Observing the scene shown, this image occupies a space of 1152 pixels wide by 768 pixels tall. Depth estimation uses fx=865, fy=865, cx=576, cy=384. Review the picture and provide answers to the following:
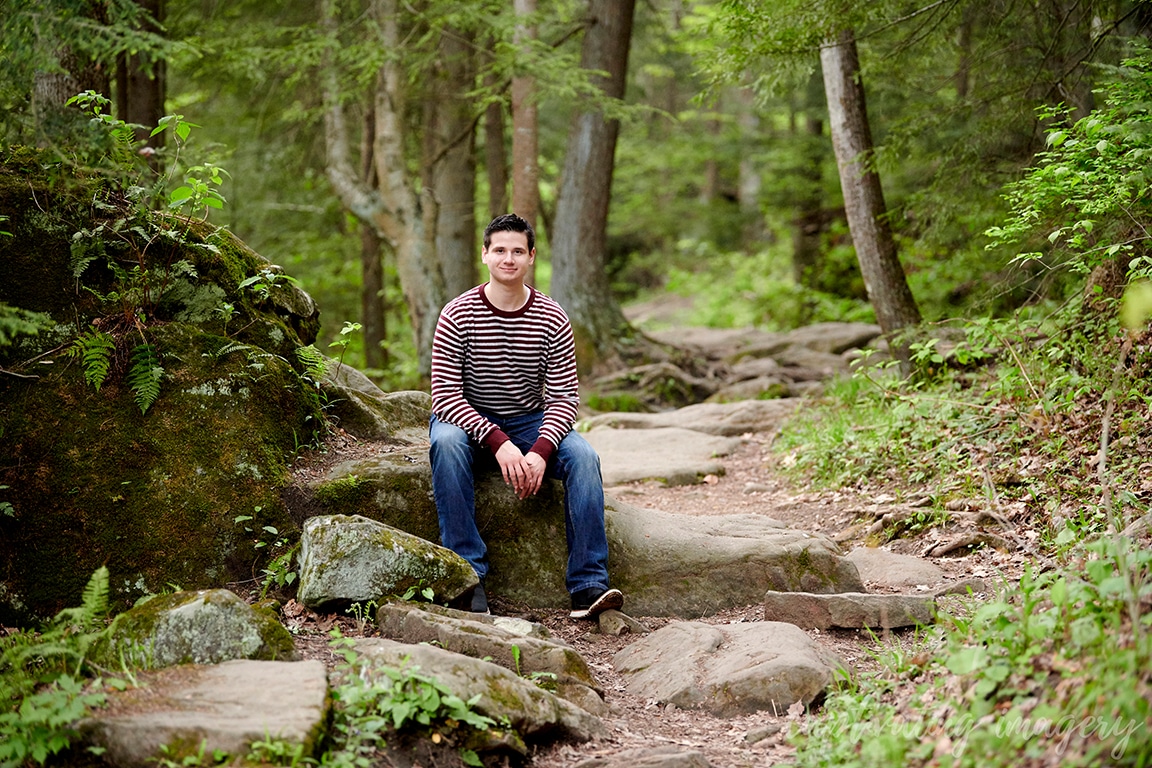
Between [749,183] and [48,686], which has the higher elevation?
[749,183]

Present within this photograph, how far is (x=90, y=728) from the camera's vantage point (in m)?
2.68

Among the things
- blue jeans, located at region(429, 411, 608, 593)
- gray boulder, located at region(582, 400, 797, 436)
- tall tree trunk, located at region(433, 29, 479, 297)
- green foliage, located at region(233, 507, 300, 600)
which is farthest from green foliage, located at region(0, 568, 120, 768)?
tall tree trunk, located at region(433, 29, 479, 297)

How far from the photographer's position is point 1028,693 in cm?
279

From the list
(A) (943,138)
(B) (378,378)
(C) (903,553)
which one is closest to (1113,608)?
(C) (903,553)

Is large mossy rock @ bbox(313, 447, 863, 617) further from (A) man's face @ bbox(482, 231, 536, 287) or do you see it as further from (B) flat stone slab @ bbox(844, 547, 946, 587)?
(A) man's face @ bbox(482, 231, 536, 287)

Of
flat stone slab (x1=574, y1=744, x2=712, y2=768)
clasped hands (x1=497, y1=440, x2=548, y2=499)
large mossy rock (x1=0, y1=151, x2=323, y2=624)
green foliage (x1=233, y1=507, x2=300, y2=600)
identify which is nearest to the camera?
flat stone slab (x1=574, y1=744, x2=712, y2=768)

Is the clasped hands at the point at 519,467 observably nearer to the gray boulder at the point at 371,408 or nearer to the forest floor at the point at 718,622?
the forest floor at the point at 718,622

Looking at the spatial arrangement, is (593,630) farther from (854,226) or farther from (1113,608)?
(854,226)

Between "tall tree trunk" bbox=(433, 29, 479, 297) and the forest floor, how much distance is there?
7.54 metres

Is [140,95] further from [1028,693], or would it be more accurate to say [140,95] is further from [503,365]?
[1028,693]

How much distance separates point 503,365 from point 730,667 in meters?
2.07

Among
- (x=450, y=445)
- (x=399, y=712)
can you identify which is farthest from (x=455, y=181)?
(x=399, y=712)

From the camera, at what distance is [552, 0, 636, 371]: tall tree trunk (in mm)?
12383

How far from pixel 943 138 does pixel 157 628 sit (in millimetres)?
9604
